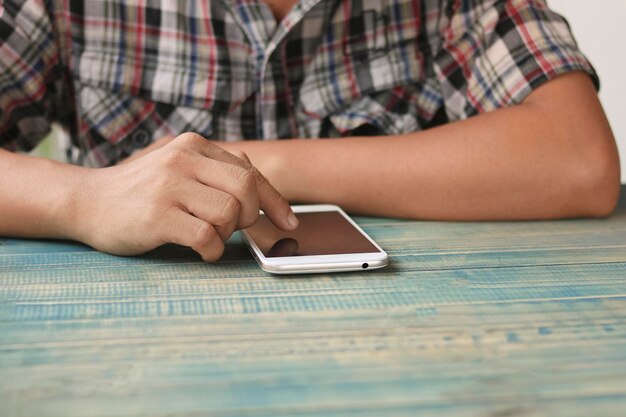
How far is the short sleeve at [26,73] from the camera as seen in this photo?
39.4 inches

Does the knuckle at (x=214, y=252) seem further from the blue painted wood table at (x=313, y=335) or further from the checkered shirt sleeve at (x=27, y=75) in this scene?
the checkered shirt sleeve at (x=27, y=75)

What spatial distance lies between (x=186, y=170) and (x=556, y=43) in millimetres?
597

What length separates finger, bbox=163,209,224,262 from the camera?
0.65 meters

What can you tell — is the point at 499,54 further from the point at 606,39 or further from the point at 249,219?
the point at 606,39

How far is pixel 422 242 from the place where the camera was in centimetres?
77

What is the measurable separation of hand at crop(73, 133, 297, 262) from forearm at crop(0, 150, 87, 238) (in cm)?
2

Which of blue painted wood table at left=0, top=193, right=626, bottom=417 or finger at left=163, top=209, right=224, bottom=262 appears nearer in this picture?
blue painted wood table at left=0, top=193, right=626, bottom=417

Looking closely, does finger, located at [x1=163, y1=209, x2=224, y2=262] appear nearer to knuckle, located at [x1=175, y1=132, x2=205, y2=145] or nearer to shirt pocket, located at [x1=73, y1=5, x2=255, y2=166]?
knuckle, located at [x1=175, y1=132, x2=205, y2=145]

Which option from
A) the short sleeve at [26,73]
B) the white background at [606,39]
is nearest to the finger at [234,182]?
Answer: the short sleeve at [26,73]

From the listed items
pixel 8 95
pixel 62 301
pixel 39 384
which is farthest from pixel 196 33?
pixel 39 384

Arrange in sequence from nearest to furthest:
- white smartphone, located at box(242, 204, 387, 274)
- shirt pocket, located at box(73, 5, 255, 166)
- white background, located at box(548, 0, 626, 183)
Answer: white smartphone, located at box(242, 204, 387, 274) → shirt pocket, located at box(73, 5, 255, 166) → white background, located at box(548, 0, 626, 183)

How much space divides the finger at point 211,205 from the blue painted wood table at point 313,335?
0.04 meters

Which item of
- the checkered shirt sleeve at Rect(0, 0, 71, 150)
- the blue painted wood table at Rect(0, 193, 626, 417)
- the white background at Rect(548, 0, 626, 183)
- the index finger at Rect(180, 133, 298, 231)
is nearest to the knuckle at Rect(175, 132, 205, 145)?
the index finger at Rect(180, 133, 298, 231)

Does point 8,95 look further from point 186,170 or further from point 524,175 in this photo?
point 524,175
